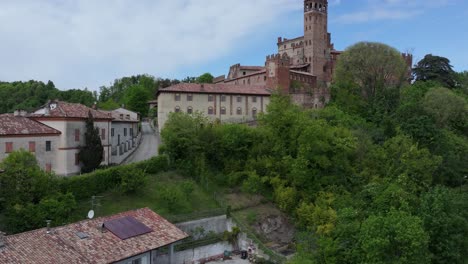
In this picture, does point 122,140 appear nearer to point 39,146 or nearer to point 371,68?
point 39,146

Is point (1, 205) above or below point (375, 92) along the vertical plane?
below

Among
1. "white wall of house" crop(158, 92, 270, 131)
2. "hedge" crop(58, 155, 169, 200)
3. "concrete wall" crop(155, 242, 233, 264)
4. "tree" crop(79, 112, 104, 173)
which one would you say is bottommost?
"concrete wall" crop(155, 242, 233, 264)

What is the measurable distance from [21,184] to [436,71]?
75776 millimetres

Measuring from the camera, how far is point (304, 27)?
8550 cm

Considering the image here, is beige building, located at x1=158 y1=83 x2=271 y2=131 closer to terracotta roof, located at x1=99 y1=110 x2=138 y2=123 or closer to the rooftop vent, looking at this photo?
terracotta roof, located at x1=99 y1=110 x2=138 y2=123

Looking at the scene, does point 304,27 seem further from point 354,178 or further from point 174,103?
point 354,178

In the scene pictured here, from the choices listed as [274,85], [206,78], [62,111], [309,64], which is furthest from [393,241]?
Result: [206,78]

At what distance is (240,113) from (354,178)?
921 inches

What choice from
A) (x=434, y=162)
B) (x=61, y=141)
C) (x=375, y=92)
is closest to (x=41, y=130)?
(x=61, y=141)

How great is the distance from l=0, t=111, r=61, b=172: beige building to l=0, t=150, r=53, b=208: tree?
609 cm

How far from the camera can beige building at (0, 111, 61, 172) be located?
1403 inches

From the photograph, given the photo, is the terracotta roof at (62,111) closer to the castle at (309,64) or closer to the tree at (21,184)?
the tree at (21,184)

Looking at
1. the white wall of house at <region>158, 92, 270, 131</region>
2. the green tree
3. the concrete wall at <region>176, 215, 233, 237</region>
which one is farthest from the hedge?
the green tree

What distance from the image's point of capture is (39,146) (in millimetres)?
37781
